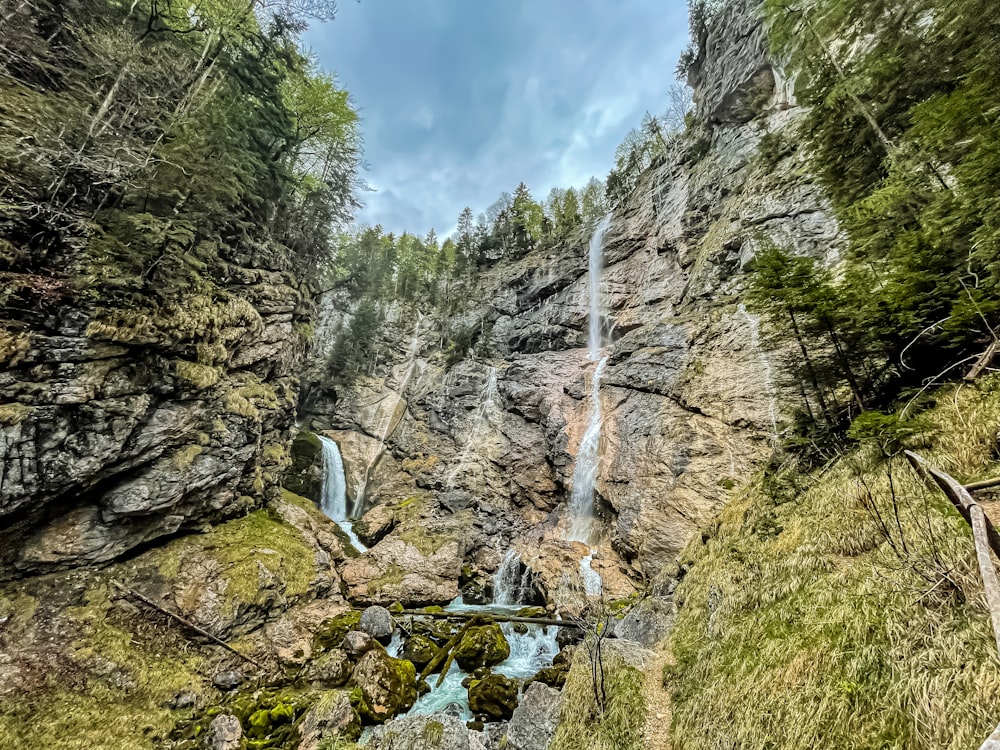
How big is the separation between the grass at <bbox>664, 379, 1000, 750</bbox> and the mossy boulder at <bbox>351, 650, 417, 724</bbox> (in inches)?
274

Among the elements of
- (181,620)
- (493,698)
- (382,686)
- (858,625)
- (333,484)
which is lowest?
(181,620)

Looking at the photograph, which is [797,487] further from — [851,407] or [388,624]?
[388,624]

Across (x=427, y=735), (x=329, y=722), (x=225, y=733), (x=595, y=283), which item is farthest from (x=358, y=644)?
(x=595, y=283)

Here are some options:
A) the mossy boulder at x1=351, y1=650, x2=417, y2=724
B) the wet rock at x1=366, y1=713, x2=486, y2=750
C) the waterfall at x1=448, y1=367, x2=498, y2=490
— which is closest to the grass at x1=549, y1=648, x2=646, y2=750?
the wet rock at x1=366, y1=713, x2=486, y2=750

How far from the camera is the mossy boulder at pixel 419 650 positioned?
429 inches

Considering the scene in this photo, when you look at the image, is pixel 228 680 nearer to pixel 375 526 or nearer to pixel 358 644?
pixel 358 644

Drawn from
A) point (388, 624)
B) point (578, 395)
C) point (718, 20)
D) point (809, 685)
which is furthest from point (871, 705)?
point (718, 20)

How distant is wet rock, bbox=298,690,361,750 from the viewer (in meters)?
7.98

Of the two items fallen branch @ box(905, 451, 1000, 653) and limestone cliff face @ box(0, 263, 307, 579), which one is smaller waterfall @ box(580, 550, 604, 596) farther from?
fallen branch @ box(905, 451, 1000, 653)

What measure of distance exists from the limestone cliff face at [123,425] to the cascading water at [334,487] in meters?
7.69

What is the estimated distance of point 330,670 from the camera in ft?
32.4

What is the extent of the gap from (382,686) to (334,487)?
53.8ft

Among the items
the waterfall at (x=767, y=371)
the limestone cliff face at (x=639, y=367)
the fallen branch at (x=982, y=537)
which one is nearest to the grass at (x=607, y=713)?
the fallen branch at (x=982, y=537)

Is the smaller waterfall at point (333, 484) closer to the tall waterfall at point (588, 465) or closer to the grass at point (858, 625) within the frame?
the tall waterfall at point (588, 465)
